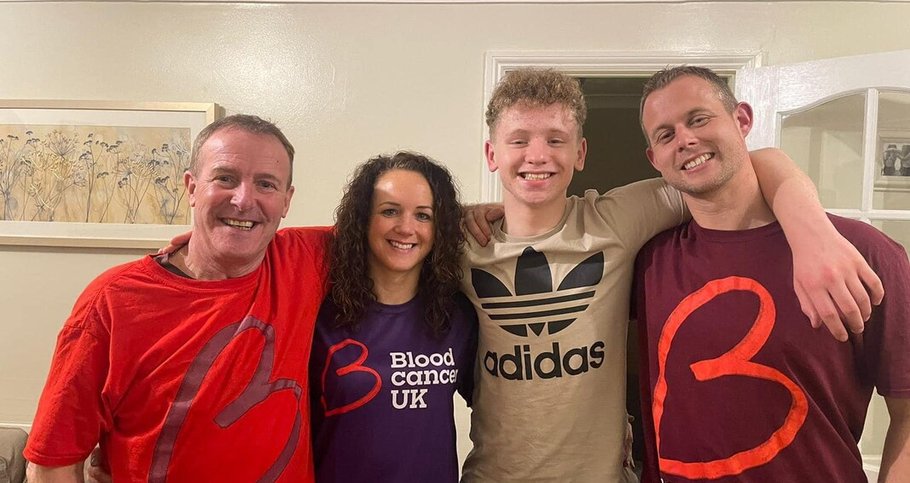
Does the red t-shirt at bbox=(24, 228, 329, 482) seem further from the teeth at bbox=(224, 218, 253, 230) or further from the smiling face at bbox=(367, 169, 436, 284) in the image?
the smiling face at bbox=(367, 169, 436, 284)

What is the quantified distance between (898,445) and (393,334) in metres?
0.99

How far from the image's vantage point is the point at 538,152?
3.96ft

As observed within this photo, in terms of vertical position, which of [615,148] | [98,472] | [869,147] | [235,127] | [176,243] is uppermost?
[615,148]

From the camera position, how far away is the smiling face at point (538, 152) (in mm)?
1214

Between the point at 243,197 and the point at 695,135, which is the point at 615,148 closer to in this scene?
the point at 695,135

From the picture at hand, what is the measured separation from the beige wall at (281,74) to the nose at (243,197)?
118 cm

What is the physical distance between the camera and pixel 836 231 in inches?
38.1

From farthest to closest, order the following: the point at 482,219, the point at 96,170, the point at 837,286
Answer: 1. the point at 96,170
2. the point at 482,219
3. the point at 837,286

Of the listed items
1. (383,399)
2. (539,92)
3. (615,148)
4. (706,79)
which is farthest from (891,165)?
(615,148)

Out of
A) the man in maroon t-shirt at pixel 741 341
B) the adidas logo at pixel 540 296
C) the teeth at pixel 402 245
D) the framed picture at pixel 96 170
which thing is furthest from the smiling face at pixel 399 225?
the framed picture at pixel 96 170

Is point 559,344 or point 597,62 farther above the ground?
point 597,62

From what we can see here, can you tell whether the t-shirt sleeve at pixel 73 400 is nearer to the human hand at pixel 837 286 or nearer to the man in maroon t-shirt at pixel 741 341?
the man in maroon t-shirt at pixel 741 341

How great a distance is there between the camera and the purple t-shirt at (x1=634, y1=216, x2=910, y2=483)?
979mm

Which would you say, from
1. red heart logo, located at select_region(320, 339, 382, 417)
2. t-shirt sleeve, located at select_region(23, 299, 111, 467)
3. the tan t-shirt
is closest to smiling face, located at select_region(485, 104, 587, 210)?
the tan t-shirt
